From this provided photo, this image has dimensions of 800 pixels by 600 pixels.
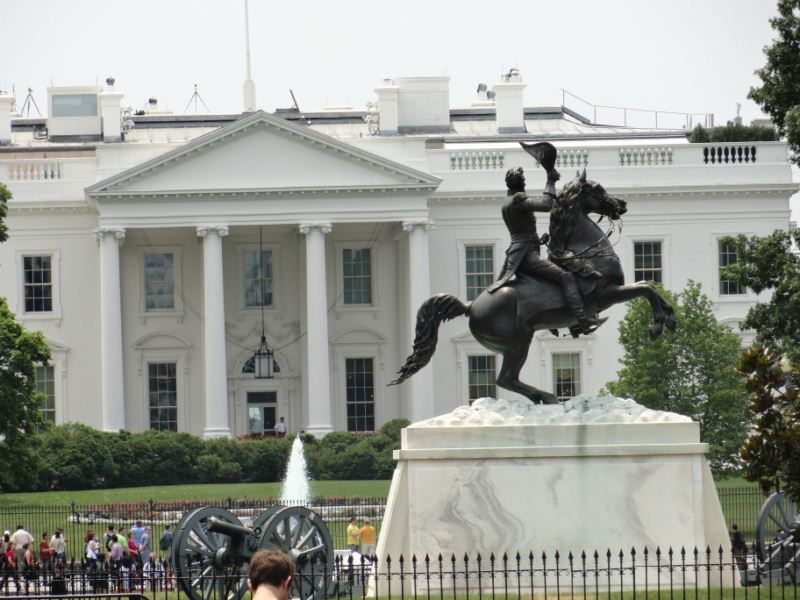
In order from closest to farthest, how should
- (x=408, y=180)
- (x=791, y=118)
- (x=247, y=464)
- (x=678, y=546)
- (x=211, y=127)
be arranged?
(x=678, y=546), (x=791, y=118), (x=247, y=464), (x=408, y=180), (x=211, y=127)

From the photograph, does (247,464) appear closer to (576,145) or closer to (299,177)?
(299,177)

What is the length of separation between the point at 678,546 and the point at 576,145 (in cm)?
4726

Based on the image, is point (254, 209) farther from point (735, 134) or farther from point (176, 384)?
point (735, 134)

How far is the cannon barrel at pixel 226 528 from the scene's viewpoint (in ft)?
71.1

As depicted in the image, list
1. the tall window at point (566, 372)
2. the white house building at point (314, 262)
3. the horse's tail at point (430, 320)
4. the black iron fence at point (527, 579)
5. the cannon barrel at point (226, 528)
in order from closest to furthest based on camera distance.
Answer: the cannon barrel at point (226, 528)
the black iron fence at point (527, 579)
the horse's tail at point (430, 320)
the white house building at point (314, 262)
the tall window at point (566, 372)

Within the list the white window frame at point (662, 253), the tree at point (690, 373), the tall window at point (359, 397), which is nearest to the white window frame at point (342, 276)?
the tall window at point (359, 397)

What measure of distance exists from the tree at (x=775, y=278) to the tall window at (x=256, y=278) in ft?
99.0

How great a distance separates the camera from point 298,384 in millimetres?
69438

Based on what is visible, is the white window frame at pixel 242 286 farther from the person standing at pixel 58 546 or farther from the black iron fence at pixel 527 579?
the black iron fence at pixel 527 579

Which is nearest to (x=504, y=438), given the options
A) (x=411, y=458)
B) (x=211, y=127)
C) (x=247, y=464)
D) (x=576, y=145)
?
(x=411, y=458)

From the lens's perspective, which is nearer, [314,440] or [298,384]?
[314,440]

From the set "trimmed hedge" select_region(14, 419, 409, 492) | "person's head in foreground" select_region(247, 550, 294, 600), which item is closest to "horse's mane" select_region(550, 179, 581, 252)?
"person's head in foreground" select_region(247, 550, 294, 600)

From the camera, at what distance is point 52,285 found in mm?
68250

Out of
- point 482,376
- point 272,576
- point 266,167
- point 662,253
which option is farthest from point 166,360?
point 272,576
